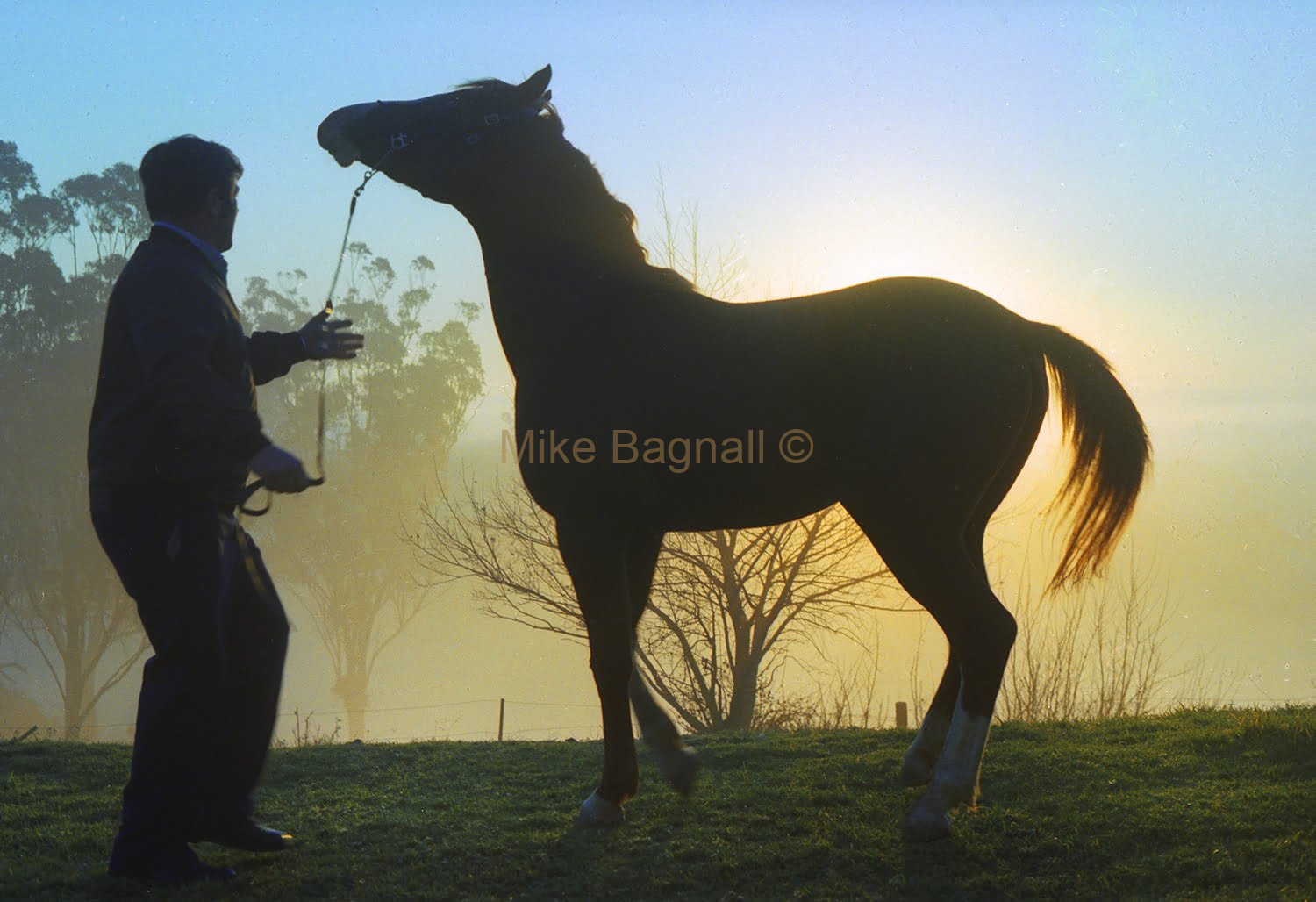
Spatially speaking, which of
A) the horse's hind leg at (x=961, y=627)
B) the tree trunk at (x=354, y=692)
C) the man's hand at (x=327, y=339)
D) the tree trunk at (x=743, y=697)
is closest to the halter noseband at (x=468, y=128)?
the man's hand at (x=327, y=339)

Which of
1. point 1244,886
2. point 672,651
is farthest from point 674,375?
point 672,651

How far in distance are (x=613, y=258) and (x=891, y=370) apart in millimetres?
1119

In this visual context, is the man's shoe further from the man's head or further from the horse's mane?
the horse's mane

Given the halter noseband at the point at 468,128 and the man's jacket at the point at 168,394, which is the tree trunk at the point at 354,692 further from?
the man's jacket at the point at 168,394

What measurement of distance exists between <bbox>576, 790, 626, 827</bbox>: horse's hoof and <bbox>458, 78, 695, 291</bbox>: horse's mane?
6.09 feet

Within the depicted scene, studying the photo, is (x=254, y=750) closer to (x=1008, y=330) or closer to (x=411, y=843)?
(x=411, y=843)

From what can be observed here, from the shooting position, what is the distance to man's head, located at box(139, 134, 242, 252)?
10.5ft

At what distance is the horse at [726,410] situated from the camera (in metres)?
3.46

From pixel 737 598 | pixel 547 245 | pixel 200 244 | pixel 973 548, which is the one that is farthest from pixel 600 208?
pixel 737 598

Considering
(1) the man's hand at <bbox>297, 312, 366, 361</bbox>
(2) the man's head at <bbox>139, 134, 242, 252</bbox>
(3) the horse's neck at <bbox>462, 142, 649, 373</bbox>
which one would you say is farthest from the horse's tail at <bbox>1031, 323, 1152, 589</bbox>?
(2) the man's head at <bbox>139, 134, 242, 252</bbox>

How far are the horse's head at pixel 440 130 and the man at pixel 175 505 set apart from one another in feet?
3.36

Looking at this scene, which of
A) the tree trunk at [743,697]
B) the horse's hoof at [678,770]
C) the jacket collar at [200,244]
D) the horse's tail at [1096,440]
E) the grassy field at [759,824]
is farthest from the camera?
the tree trunk at [743,697]

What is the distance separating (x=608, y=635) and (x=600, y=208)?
1.60 m

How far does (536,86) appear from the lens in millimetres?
3908
